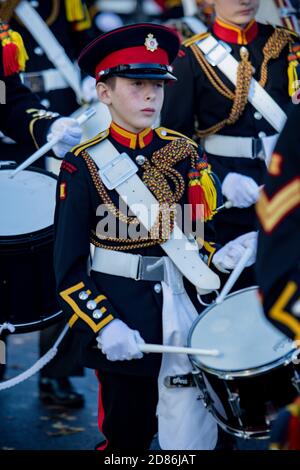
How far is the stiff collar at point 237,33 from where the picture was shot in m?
4.88

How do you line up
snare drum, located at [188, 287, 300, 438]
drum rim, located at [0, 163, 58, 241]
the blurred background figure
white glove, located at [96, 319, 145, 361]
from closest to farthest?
snare drum, located at [188, 287, 300, 438] → white glove, located at [96, 319, 145, 361] → drum rim, located at [0, 163, 58, 241] → the blurred background figure

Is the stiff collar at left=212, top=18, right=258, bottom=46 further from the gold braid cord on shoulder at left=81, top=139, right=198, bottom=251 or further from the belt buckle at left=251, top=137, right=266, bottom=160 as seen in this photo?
the gold braid cord on shoulder at left=81, top=139, right=198, bottom=251

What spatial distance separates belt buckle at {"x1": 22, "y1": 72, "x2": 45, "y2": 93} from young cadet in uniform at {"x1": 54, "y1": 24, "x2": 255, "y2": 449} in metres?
1.81

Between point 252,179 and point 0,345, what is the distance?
1.18 meters

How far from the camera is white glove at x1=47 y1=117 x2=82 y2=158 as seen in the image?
14.7ft

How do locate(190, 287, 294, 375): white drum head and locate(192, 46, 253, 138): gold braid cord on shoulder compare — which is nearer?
locate(190, 287, 294, 375): white drum head

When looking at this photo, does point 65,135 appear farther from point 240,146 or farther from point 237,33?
point 237,33

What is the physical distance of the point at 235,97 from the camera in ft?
15.7

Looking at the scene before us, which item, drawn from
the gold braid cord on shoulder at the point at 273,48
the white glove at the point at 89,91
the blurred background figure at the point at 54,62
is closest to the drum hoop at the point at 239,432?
the gold braid cord on shoulder at the point at 273,48

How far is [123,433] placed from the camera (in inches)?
157

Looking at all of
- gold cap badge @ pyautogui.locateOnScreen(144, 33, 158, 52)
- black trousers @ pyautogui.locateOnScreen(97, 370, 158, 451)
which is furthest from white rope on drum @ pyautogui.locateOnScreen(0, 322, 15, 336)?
gold cap badge @ pyautogui.locateOnScreen(144, 33, 158, 52)

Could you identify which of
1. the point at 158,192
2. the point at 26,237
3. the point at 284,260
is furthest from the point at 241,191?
the point at 284,260

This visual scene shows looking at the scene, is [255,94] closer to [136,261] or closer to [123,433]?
[136,261]

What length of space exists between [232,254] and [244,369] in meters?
0.58
